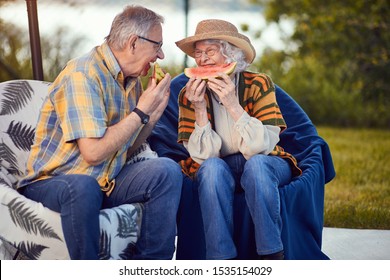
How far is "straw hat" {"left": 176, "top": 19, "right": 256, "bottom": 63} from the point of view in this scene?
12.0ft

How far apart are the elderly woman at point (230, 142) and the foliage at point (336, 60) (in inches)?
225

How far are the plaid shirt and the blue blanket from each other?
514mm

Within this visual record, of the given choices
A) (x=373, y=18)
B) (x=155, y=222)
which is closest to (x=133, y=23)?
(x=155, y=222)

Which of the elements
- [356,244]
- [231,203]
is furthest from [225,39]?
[356,244]

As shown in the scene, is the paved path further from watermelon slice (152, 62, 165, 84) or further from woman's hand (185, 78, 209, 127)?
watermelon slice (152, 62, 165, 84)

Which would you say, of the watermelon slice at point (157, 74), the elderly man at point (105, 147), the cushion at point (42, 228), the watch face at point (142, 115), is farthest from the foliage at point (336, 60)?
the cushion at point (42, 228)

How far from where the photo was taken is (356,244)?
14.9ft

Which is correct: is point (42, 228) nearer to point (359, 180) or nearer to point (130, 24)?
point (130, 24)

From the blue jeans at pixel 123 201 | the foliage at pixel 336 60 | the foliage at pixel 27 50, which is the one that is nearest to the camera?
the blue jeans at pixel 123 201

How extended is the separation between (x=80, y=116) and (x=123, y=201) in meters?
0.45

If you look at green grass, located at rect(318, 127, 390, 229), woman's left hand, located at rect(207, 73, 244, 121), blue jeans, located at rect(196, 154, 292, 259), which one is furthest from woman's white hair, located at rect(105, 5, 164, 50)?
green grass, located at rect(318, 127, 390, 229)

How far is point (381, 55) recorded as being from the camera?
30.2 ft

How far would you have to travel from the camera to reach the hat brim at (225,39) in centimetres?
364

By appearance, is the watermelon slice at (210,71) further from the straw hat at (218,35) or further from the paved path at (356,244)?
the paved path at (356,244)
